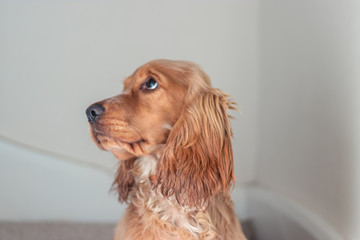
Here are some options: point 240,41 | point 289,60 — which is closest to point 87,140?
point 240,41

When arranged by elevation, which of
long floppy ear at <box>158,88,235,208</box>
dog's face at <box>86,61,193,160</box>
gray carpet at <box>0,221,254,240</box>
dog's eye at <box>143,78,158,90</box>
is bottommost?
gray carpet at <box>0,221,254,240</box>

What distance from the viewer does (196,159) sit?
3.42ft

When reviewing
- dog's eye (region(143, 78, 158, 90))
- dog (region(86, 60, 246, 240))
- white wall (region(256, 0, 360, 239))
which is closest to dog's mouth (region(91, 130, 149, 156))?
dog (region(86, 60, 246, 240))

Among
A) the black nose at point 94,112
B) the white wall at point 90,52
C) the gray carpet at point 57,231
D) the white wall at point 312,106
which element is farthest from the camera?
the white wall at point 90,52

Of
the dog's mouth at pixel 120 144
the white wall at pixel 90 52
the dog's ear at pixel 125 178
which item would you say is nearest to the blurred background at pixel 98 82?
the white wall at pixel 90 52

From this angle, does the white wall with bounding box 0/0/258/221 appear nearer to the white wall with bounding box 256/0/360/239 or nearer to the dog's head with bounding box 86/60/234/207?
the white wall with bounding box 256/0/360/239

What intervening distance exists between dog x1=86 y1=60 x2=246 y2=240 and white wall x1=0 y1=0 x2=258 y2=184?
0.84 meters

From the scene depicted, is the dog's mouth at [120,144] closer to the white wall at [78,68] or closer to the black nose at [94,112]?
the black nose at [94,112]

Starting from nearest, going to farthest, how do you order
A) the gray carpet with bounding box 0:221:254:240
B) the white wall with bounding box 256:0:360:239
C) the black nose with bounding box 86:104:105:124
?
the black nose with bounding box 86:104:105:124
the white wall with bounding box 256:0:360:239
the gray carpet with bounding box 0:221:254:240

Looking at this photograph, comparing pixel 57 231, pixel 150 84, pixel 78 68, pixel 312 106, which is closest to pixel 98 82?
pixel 78 68

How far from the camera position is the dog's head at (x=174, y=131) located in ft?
3.32

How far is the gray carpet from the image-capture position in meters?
1.78

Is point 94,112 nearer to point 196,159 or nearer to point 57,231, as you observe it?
point 196,159

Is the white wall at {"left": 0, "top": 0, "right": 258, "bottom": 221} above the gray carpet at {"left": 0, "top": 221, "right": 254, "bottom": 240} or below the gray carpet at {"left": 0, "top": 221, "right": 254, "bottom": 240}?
above
